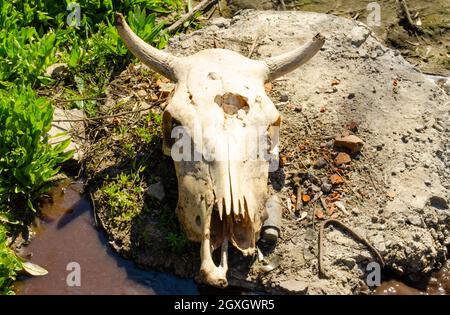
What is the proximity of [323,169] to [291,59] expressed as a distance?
883 millimetres

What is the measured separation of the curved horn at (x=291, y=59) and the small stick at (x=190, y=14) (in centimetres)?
182

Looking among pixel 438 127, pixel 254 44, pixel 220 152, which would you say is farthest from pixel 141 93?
pixel 438 127

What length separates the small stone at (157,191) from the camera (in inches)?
204

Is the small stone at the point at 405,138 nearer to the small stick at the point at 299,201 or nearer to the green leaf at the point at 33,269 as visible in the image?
the small stick at the point at 299,201

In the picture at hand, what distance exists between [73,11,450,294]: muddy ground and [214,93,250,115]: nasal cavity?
0.85 meters

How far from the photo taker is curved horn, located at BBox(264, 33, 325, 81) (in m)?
5.10

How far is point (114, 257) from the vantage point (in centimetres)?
502

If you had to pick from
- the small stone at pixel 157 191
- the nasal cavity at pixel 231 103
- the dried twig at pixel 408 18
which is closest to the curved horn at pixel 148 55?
the nasal cavity at pixel 231 103

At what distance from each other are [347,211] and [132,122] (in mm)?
1889

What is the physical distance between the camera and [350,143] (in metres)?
5.39

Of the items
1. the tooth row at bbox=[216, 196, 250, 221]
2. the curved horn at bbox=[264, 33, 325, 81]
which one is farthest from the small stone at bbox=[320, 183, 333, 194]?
the tooth row at bbox=[216, 196, 250, 221]

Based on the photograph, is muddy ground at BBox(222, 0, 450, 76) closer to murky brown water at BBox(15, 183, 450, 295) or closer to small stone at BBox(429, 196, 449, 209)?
small stone at BBox(429, 196, 449, 209)

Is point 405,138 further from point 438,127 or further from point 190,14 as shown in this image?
point 190,14

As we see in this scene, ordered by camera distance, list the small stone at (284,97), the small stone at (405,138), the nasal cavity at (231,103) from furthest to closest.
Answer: the small stone at (284,97) → the small stone at (405,138) → the nasal cavity at (231,103)
